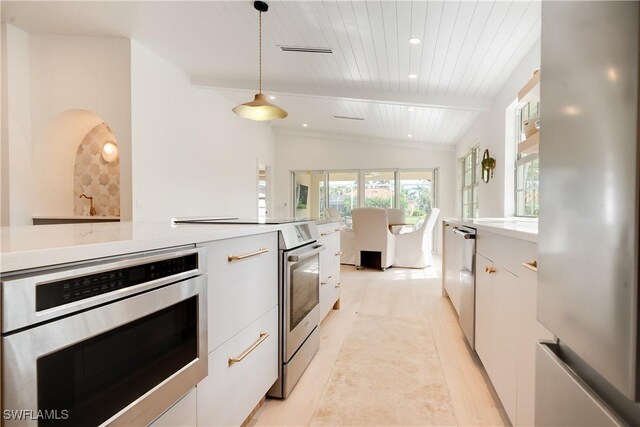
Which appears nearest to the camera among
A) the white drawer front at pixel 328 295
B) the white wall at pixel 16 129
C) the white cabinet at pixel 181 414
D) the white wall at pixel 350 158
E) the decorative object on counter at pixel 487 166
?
the white cabinet at pixel 181 414

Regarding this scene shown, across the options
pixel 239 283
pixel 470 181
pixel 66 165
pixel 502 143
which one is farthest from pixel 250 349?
pixel 470 181

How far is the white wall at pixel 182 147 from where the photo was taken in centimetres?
388

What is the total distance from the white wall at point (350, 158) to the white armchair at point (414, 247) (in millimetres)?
2357

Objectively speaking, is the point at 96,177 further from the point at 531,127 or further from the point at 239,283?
the point at 531,127

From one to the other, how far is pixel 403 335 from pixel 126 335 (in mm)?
2182

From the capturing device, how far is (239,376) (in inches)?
51.3

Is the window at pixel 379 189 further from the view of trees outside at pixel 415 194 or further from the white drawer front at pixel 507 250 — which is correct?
the white drawer front at pixel 507 250

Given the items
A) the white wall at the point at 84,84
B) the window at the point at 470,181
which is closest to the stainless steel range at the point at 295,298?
the white wall at the point at 84,84

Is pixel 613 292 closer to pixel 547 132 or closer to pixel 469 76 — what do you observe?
pixel 547 132

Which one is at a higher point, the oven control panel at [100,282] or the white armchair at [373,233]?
the oven control panel at [100,282]

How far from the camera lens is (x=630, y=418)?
473mm

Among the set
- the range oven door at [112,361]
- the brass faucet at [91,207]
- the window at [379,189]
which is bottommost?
the range oven door at [112,361]

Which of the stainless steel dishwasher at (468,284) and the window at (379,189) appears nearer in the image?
the stainless steel dishwasher at (468,284)

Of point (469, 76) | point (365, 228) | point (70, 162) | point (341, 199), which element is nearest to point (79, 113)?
point (70, 162)
